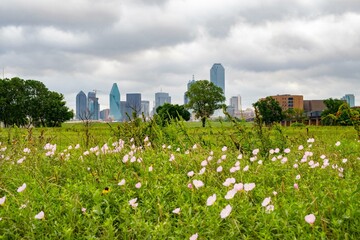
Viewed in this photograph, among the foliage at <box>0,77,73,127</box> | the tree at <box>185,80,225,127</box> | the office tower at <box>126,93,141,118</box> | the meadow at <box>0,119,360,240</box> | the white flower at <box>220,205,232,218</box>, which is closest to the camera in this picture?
the white flower at <box>220,205,232,218</box>

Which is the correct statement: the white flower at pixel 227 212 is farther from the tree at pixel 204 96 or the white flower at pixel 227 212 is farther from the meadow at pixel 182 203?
the tree at pixel 204 96

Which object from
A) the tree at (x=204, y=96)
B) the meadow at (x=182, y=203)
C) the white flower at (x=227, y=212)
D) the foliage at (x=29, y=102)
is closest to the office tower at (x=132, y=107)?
the meadow at (x=182, y=203)

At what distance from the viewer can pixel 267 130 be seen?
26.5ft

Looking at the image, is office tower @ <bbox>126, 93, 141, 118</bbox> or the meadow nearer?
the meadow

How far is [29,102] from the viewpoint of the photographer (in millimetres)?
68000

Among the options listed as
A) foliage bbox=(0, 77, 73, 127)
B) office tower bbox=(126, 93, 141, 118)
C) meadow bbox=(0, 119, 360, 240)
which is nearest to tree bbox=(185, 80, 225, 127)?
foliage bbox=(0, 77, 73, 127)

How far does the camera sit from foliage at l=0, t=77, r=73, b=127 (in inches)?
2635

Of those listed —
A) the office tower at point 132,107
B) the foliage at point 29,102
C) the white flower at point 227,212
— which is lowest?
the white flower at point 227,212

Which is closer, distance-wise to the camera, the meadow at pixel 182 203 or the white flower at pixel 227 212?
the white flower at pixel 227 212

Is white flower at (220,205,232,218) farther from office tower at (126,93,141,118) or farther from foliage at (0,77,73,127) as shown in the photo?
foliage at (0,77,73,127)

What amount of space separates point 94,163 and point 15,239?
86.2 inches

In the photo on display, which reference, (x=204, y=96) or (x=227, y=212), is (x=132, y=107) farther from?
(x=204, y=96)

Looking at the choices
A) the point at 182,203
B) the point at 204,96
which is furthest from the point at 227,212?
the point at 204,96

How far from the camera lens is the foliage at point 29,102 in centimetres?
6694
